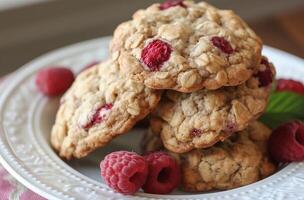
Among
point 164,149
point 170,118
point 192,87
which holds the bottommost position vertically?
point 164,149

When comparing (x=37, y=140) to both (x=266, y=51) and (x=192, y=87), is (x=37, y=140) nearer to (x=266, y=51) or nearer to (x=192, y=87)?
(x=192, y=87)

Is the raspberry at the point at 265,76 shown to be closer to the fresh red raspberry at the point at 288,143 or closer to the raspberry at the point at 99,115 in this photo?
the fresh red raspberry at the point at 288,143

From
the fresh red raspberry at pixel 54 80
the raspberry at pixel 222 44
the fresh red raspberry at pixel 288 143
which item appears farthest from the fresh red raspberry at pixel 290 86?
the fresh red raspberry at pixel 54 80

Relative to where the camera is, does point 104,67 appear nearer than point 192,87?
No

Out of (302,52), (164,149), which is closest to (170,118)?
(164,149)

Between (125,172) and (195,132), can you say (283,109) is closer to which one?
(195,132)

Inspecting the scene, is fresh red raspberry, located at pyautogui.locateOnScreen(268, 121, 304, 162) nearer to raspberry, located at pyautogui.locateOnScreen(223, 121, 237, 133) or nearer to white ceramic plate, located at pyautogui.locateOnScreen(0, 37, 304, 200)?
white ceramic plate, located at pyautogui.locateOnScreen(0, 37, 304, 200)

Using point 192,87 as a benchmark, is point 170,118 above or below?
below

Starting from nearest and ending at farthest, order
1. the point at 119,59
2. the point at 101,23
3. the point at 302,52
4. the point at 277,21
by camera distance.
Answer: the point at 119,59 < the point at 302,52 < the point at 277,21 < the point at 101,23

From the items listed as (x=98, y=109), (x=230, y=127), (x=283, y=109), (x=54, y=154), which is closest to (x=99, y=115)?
(x=98, y=109)
